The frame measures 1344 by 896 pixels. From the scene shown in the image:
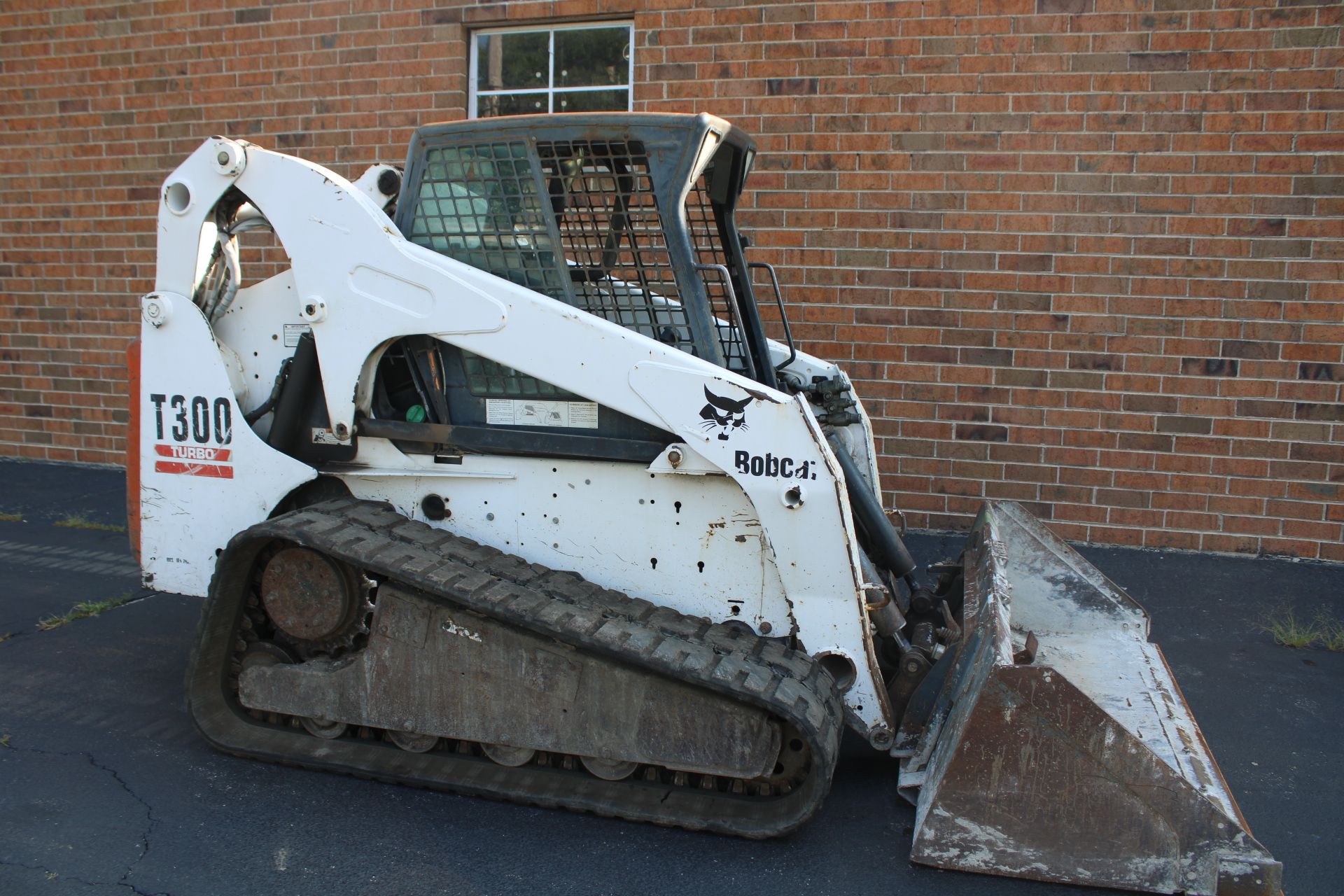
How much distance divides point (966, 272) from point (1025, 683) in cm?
421

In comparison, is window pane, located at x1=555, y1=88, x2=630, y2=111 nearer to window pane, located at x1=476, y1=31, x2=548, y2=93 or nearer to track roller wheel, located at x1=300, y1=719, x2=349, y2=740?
window pane, located at x1=476, y1=31, x2=548, y2=93

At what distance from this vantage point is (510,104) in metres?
7.46

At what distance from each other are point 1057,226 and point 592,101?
11.0 feet

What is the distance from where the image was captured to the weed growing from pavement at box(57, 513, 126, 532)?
22.7 ft

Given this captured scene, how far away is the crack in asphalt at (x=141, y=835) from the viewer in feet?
9.62

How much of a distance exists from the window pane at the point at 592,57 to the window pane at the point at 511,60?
13 centimetres

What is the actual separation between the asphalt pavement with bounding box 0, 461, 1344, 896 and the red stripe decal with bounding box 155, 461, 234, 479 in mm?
990

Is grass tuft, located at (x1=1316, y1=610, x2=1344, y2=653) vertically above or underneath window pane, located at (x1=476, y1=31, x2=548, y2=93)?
→ underneath

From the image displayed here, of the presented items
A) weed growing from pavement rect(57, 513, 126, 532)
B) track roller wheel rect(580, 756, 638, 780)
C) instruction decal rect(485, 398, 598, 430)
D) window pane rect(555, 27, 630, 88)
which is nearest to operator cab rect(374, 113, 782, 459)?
instruction decal rect(485, 398, 598, 430)

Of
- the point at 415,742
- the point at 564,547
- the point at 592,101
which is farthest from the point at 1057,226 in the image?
the point at 415,742

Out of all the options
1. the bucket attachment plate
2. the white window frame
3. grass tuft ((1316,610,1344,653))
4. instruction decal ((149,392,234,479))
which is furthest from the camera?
the white window frame

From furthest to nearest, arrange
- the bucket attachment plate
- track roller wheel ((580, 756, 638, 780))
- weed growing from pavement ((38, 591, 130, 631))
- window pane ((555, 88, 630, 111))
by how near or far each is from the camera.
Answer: window pane ((555, 88, 630, 111)) → weed growing from pavement ((38, 591, 130, 631)) → track roller wheel ((580, 756, 638, 780)) → the bucket attachment plate

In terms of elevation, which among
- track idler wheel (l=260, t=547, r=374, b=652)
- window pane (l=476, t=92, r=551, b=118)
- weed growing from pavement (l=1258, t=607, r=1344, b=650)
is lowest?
weed growing from pavement (l=1258, t=607, r=1344, b=650)

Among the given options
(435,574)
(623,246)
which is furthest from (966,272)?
(435,574)
